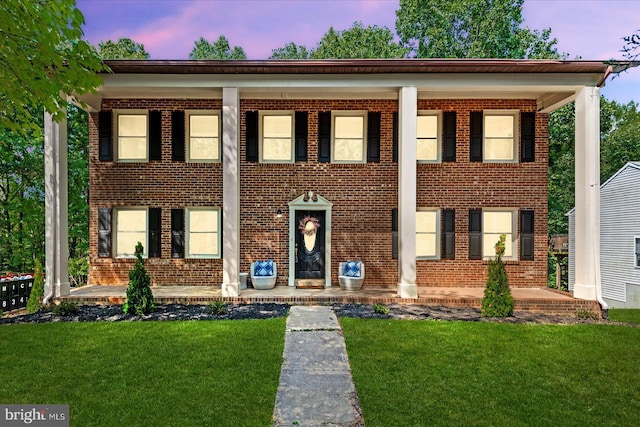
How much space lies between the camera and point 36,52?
520cm

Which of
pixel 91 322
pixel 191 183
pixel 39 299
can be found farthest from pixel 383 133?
pixel 39 299

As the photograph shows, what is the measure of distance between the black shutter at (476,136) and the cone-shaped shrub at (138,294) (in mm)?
8962

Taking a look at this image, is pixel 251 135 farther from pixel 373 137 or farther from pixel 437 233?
pixel 437 233

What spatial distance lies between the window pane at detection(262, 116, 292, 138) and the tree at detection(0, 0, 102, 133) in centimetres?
524

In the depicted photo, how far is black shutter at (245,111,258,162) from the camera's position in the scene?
10391mm

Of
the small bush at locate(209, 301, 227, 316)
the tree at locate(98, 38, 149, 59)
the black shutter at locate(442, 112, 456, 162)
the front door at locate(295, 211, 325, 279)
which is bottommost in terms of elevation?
the small bush at locate(209, 301, 227, 316)

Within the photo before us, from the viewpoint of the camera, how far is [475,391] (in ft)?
14.6

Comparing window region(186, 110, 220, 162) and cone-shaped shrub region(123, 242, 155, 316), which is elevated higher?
window region(186, 110, 220, 162)

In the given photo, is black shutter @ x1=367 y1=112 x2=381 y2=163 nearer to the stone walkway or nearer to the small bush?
the stone walkway

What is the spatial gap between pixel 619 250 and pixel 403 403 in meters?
18.3

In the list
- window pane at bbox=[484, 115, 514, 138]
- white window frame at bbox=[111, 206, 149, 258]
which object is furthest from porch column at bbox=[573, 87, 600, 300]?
white window frame at bbox=[111, 206, 149, 258]

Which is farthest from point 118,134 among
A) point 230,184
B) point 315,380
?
point 315,380

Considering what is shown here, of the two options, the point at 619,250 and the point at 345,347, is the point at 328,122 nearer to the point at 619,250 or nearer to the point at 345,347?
the point at 345,347

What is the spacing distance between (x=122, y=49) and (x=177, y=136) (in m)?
15.1
